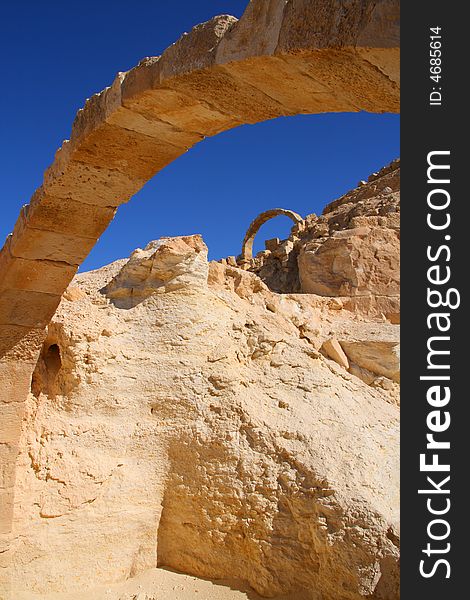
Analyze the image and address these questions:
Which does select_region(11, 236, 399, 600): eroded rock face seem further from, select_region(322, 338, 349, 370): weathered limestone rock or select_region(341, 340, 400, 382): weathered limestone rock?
select_region(341, 340, 400, 382): weathered limestone rock

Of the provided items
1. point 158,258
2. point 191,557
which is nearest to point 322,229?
point 158,258

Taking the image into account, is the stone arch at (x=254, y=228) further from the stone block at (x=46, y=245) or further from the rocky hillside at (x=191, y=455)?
the stone block at (x=46, y=245)

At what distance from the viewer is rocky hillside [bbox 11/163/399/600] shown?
4176 mm

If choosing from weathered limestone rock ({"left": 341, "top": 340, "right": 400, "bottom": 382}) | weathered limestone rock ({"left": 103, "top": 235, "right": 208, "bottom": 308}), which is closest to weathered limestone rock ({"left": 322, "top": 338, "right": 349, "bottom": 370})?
weathered limestone rock ({"left": 341, "top": 340, "right": 400, "bottom": 382})

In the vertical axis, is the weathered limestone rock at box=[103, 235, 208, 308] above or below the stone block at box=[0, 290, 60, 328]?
above

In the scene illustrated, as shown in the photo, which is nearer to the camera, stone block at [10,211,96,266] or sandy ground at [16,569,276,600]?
stone block at [10,211,96,266]

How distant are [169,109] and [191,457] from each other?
3142mm

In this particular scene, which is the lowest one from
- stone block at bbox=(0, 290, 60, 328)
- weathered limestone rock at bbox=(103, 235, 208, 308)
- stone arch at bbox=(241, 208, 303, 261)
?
stone block at bbox=(0, 290, 60, 328)

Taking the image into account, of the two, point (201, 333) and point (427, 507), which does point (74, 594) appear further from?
point (427, 507)

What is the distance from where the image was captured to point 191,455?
470 centimetres

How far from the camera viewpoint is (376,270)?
9086mm

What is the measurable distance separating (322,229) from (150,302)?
740 centimetres

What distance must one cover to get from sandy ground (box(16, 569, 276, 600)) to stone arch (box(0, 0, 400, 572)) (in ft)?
2.96

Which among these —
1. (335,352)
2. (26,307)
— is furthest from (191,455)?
(335,352)
